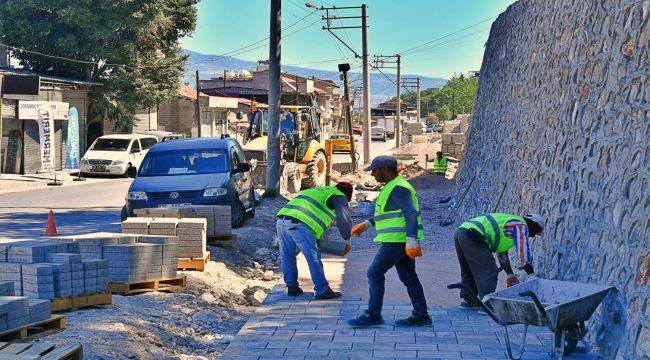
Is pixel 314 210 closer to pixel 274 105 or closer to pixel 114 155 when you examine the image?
pixel 274 105

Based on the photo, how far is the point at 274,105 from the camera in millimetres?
26234

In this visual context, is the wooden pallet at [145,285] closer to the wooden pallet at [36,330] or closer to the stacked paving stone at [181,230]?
the stacked paving stone at [181,230]

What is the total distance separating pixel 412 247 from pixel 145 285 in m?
3.91

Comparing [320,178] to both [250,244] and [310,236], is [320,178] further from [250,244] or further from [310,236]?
[310,236]

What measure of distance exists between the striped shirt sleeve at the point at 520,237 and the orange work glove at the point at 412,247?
902 millimetres

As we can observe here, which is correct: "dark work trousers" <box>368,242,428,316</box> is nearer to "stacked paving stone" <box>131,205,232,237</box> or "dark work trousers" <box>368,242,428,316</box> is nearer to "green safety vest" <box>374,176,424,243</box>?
"green safety vest" <box>374,176,424,243</box>

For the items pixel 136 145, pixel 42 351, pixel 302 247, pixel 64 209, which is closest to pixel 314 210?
pixel 302 247

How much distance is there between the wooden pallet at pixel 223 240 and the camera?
15.5 metres

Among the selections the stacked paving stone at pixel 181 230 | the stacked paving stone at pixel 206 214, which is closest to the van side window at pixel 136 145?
the stacked paving stone at pixel 206 214

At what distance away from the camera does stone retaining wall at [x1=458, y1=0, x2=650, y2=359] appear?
7.87 m

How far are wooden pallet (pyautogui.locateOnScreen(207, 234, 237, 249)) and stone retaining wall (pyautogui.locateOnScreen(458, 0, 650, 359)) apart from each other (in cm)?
Result: 456

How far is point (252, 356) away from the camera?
8.50 m

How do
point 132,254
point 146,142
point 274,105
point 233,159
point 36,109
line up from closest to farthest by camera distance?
point 132,254, point 233,159, point 274,105, point 36,109, point 146,142

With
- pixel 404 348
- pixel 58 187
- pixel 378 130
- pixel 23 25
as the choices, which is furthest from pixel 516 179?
pixel 378 130
